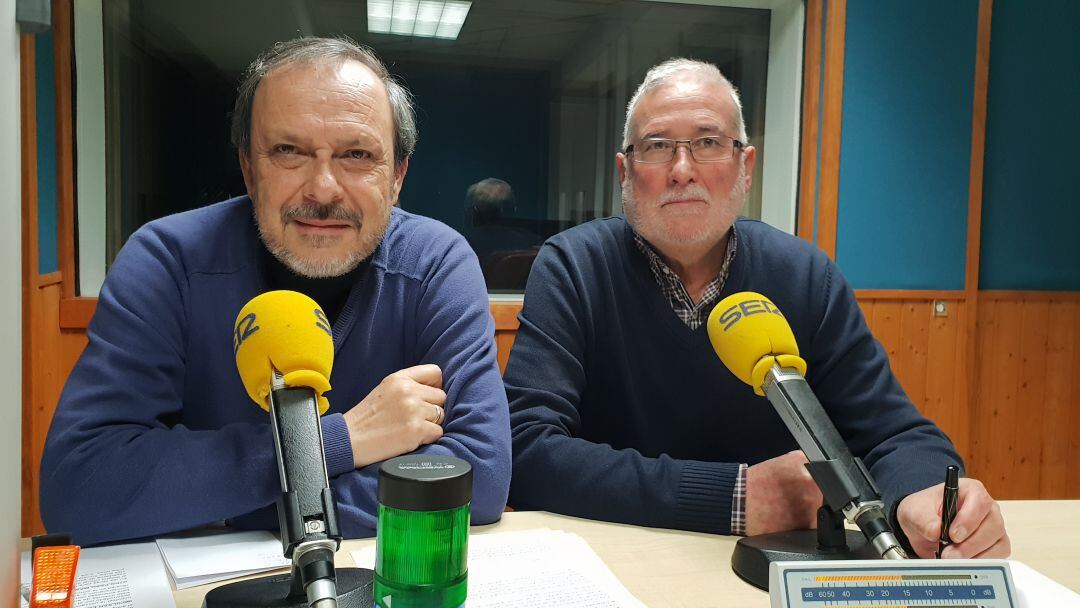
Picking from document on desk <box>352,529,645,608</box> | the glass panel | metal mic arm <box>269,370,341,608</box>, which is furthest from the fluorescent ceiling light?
metal mic arm <box>269,370,341,608</box>

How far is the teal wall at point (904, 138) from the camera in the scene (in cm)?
327

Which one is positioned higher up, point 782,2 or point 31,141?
point 782,2

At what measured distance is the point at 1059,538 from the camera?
1158 mm

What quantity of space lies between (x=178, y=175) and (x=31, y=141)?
22.1 inches

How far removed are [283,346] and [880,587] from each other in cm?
56

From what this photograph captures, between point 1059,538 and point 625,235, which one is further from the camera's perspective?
point 625,235

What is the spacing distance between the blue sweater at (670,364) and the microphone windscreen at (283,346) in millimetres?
622

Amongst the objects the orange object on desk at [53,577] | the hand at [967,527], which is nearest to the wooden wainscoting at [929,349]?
the hand at [967,527]

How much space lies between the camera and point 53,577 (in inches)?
28.4

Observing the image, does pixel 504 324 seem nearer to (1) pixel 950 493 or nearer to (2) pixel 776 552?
(2) pixel 776 552

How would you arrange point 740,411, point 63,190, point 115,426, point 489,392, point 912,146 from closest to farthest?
point 115,426, point 489,392, point 740,411, point 63,190, point 912,146

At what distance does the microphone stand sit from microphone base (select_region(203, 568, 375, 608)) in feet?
1.50

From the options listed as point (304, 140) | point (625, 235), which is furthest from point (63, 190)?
point (625, 235)

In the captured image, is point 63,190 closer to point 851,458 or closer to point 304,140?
point 304,140
